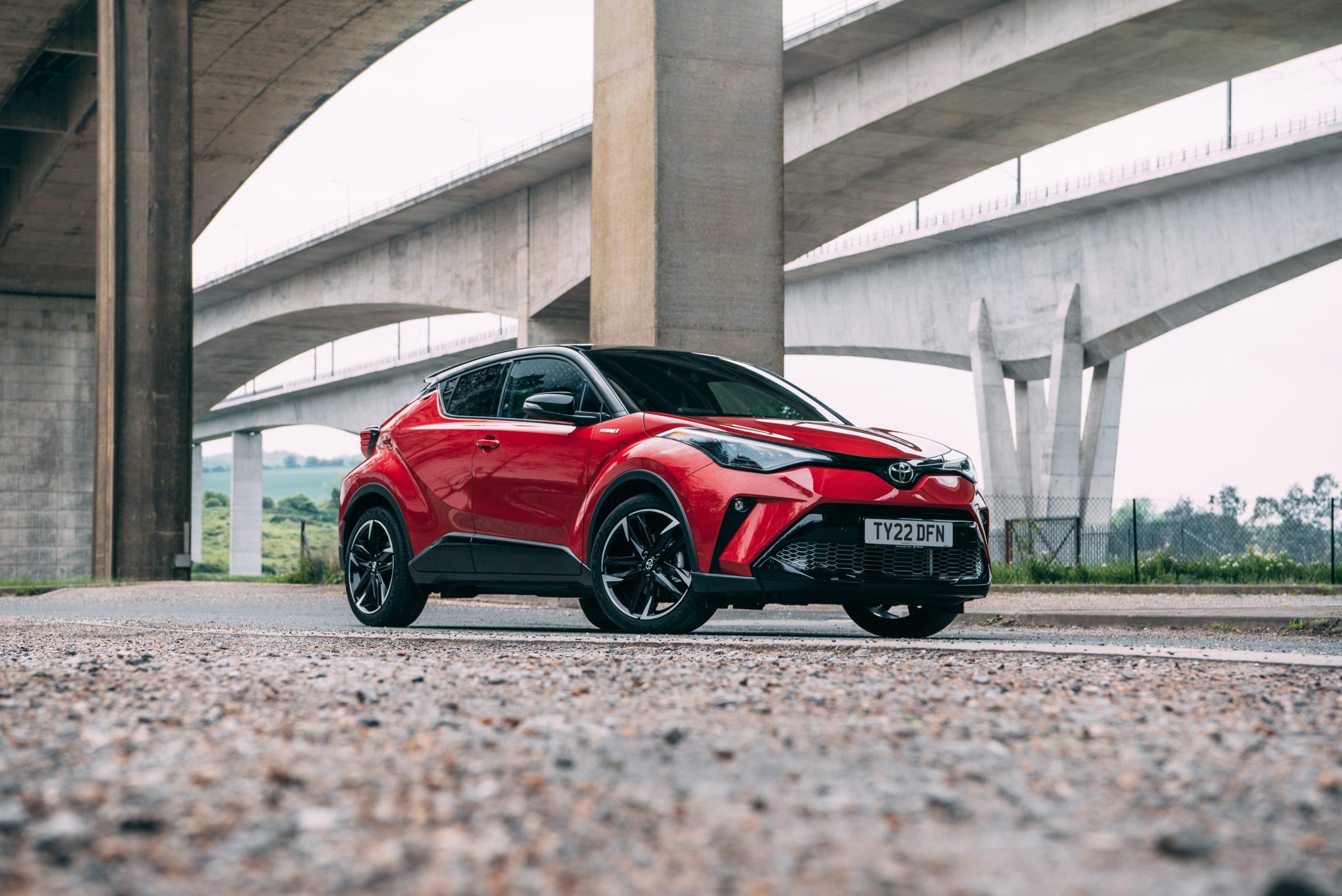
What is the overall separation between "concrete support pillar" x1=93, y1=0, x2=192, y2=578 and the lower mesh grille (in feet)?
67.0

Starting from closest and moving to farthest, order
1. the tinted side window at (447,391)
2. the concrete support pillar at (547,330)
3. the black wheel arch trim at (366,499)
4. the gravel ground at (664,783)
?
the gravel ground at (664,783)
the black wheel arch trim at (366,499)
the tinted side window at (447,391)
the concrete support pillar at (547,330)

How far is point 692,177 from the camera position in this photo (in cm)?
1252

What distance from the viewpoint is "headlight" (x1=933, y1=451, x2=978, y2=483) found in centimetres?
673

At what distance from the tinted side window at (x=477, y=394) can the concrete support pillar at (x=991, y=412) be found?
28.7 meters

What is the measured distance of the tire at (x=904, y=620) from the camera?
731cm

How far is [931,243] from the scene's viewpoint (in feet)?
120

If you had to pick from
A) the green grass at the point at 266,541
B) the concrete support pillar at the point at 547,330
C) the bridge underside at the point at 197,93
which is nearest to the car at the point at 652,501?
the bridge underside at the point at 197,93

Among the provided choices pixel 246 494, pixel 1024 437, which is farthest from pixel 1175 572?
pixel 246 494

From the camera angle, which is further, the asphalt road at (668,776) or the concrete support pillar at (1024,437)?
the concrete support pillar at (1024,437)

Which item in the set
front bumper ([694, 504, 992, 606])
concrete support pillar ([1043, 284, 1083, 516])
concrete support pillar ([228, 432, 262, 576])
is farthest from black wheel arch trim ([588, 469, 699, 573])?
concrete support pillar ([228, 432, 262, 576])

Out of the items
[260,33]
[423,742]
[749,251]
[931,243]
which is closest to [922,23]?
[749,251]

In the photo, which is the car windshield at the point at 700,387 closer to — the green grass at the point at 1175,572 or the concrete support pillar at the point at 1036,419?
the green grass at the point at 1175,572

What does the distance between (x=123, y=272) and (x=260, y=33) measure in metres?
10.6

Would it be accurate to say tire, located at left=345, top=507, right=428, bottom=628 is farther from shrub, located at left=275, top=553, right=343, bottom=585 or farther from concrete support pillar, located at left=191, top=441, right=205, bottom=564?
concrete support pillar, located at left=191, top=441, right=205, bottom=564
